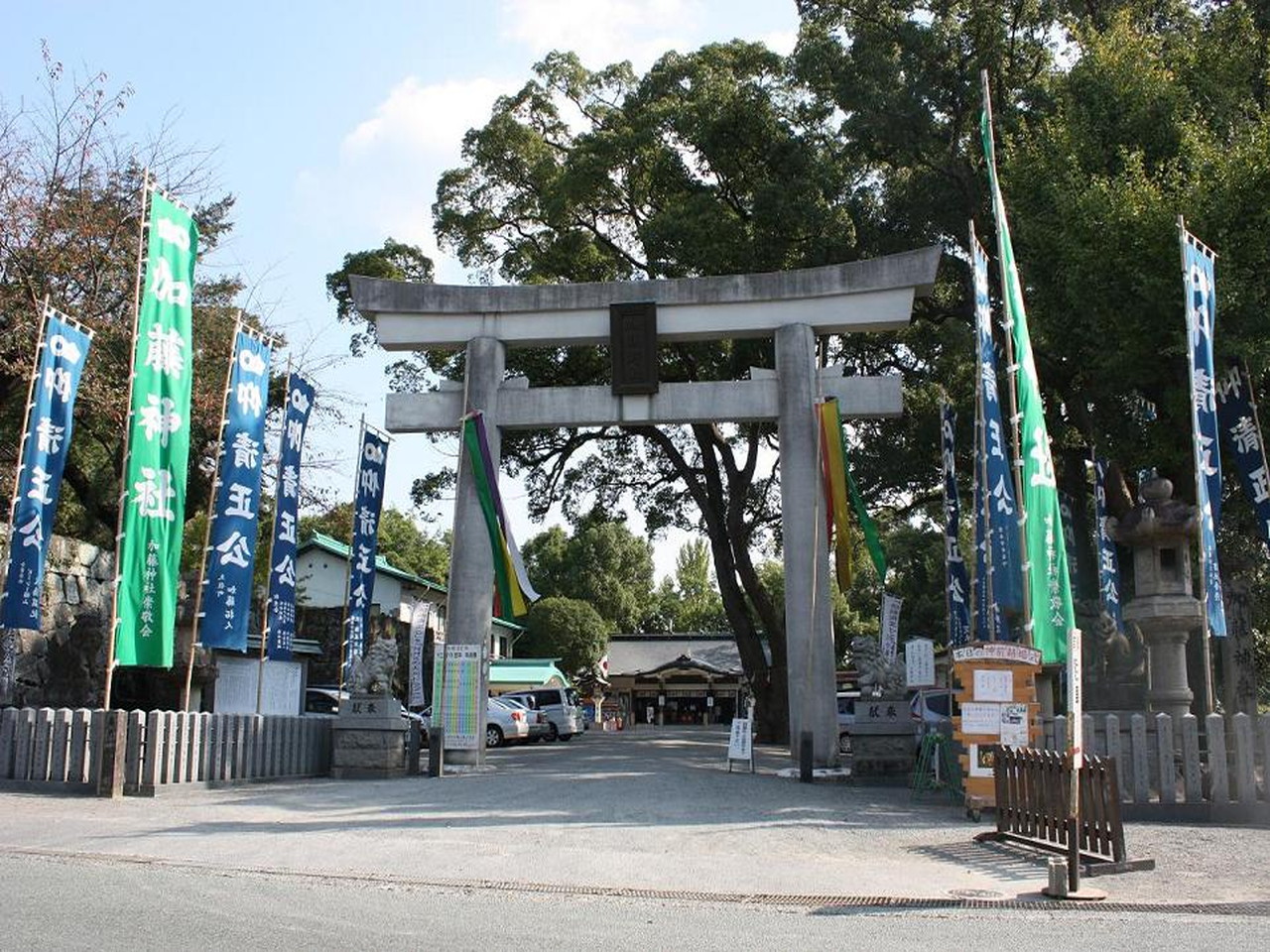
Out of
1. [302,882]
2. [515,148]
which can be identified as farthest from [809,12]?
[302,882]

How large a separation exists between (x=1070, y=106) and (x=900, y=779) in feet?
35.1

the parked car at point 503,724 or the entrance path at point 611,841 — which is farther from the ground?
the entrance path at point 611,841

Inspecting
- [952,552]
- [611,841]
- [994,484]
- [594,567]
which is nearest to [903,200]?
[952,552]

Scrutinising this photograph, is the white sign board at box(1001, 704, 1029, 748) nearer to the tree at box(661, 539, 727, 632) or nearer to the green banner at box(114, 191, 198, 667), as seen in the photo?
the green banner at box(114, 191, 198, 667)

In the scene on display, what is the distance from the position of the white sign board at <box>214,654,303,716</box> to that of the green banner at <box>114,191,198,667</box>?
6756 millimetres

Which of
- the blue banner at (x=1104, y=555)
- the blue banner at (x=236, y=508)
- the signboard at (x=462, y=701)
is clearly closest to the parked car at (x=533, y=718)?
the signboard at (x=462, y=701)

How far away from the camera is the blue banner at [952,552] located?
19172 mm

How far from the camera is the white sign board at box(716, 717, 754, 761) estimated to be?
17156 mm

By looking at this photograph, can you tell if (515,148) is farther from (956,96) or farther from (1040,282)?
(1040,282)

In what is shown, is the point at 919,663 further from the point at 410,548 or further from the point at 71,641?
the point at 410,548

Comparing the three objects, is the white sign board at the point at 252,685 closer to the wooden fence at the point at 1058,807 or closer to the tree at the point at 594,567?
the wooden fence at the point at 1058,807

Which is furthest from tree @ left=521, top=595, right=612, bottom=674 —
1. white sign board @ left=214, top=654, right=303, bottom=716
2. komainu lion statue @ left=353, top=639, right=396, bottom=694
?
komainu lion statue @ left=353, top=639, right=396, bottom=694

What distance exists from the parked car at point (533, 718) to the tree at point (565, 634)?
17.0 metres

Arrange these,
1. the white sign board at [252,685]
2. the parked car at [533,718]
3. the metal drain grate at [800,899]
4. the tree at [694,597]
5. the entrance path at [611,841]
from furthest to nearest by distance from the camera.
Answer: the tree at [694,597] → the parked car at [533,718] → the white sign board at [252,685] → the entrance path at [611,841] → the metal drain grate at [800,899]
